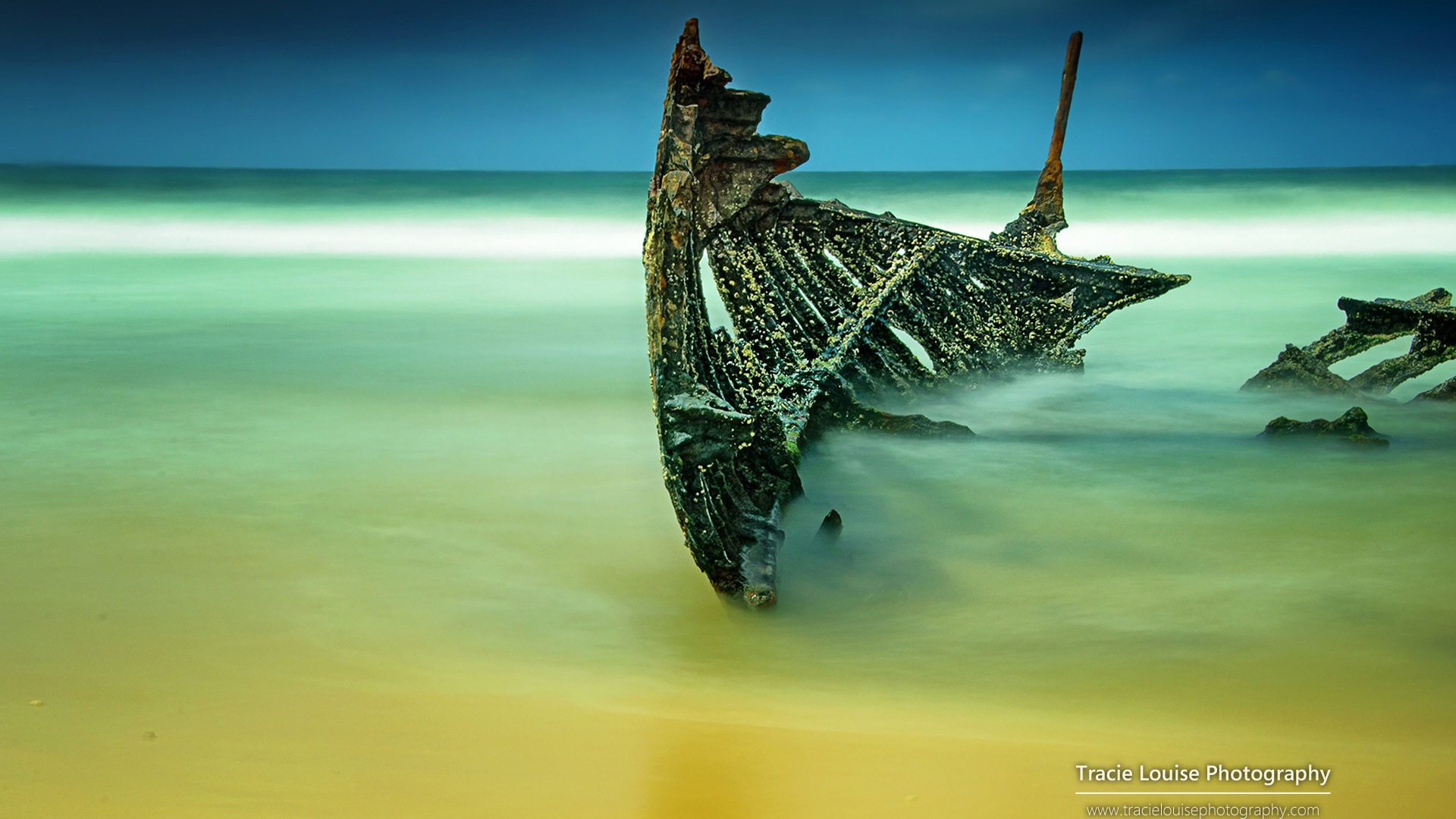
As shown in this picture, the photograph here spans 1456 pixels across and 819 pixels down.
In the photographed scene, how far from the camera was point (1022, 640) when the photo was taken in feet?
12.3

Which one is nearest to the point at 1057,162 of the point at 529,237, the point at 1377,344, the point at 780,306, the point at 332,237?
the point at 1377,344

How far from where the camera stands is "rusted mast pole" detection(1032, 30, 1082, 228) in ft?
28.4

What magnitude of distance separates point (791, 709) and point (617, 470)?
2.62m

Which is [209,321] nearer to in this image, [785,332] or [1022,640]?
[785,332]

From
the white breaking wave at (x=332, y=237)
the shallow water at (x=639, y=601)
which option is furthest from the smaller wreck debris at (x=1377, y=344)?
the white breaking wave at (x=332, y=237)

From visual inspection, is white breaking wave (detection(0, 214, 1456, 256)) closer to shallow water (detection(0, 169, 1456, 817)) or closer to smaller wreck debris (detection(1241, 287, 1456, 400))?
shallow water (detection(0, 169, 1456, 817))

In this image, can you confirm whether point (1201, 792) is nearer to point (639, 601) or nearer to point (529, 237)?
point (639, 601)

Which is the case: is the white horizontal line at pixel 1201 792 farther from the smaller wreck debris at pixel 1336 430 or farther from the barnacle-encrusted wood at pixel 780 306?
the smaller wreck debris at pixel 1336 430

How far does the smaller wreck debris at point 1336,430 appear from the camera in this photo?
6.37 metres

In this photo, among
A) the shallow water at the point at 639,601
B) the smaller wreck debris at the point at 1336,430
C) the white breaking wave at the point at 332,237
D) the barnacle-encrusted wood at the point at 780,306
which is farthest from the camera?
the white breaking wave at the point at 332,237

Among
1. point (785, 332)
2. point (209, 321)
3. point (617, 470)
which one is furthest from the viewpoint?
point (209, 321)

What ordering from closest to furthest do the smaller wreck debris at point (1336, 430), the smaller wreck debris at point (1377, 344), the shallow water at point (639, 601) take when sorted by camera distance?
the shallow water at point (639, 601), the smaller wreck debris at point (1336, 430), the smaller wreck debris at point (1377, 344)

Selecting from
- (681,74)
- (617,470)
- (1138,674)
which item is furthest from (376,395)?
(1138,674)

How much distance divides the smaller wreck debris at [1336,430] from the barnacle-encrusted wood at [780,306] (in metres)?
1.47
